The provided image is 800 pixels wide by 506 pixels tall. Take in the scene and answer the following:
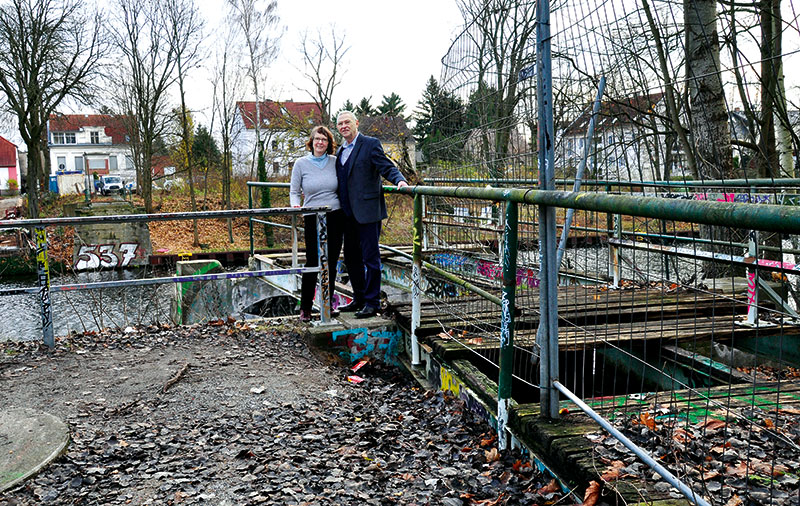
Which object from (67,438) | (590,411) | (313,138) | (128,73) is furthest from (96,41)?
(590,411)

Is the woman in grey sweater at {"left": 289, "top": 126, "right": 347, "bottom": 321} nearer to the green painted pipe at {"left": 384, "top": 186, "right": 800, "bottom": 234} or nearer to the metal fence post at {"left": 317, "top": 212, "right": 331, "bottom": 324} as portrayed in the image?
the metal fence post at {"left": 317, "top": 212, "right": 331, "bottom": 324}

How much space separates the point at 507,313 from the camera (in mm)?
3004

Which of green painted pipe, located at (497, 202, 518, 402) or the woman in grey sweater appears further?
the woman in grey sweater

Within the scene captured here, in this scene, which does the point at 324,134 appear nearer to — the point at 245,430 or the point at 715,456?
the point at 245,430

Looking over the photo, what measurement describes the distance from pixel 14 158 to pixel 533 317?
8282 cm

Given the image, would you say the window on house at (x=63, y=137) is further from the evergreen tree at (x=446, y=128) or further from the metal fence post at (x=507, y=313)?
the metal fence post at (x=507, y=313)

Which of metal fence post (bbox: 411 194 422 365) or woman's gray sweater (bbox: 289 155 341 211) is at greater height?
woman's gray sweater (bbox: 289 155 341 211)

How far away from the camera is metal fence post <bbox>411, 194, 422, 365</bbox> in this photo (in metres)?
4.70

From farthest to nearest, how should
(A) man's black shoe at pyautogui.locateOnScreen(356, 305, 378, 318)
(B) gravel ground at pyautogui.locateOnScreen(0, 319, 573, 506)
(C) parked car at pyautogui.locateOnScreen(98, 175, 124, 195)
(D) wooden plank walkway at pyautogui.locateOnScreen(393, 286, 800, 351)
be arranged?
(C) parked car at pyautogui.locateOnScreen(98, 175, 124, 195), (A) man's black shoe at pyautogui.locateOnScreen(356, 305, 378, 318), (D) wooden plank walkway at pyautogui.locateOnScreen(393, 286, 800, 351), (B) gravel ground at pyautogui.locateOnScreen(0, 319, 573, 506)

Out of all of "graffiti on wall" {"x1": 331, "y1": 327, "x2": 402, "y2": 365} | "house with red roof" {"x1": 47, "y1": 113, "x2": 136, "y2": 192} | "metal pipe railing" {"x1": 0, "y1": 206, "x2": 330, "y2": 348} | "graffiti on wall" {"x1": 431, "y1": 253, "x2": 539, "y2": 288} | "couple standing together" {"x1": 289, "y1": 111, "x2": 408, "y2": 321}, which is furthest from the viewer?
"house with red roof" {"x1": 47, "y1": 113, "x2": 136, "y2": 192}

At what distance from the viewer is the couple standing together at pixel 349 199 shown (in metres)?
5.38

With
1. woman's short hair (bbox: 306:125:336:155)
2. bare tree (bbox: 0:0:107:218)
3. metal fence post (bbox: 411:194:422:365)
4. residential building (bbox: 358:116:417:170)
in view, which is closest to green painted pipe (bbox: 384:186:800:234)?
metal fence post (bbox: 411:194:422:365)

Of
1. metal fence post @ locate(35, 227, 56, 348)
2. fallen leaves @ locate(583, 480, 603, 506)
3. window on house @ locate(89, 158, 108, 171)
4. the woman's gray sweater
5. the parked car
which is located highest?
window on house @ locate(89, 158, 108, 171)

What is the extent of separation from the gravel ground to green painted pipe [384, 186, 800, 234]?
1216 mm
